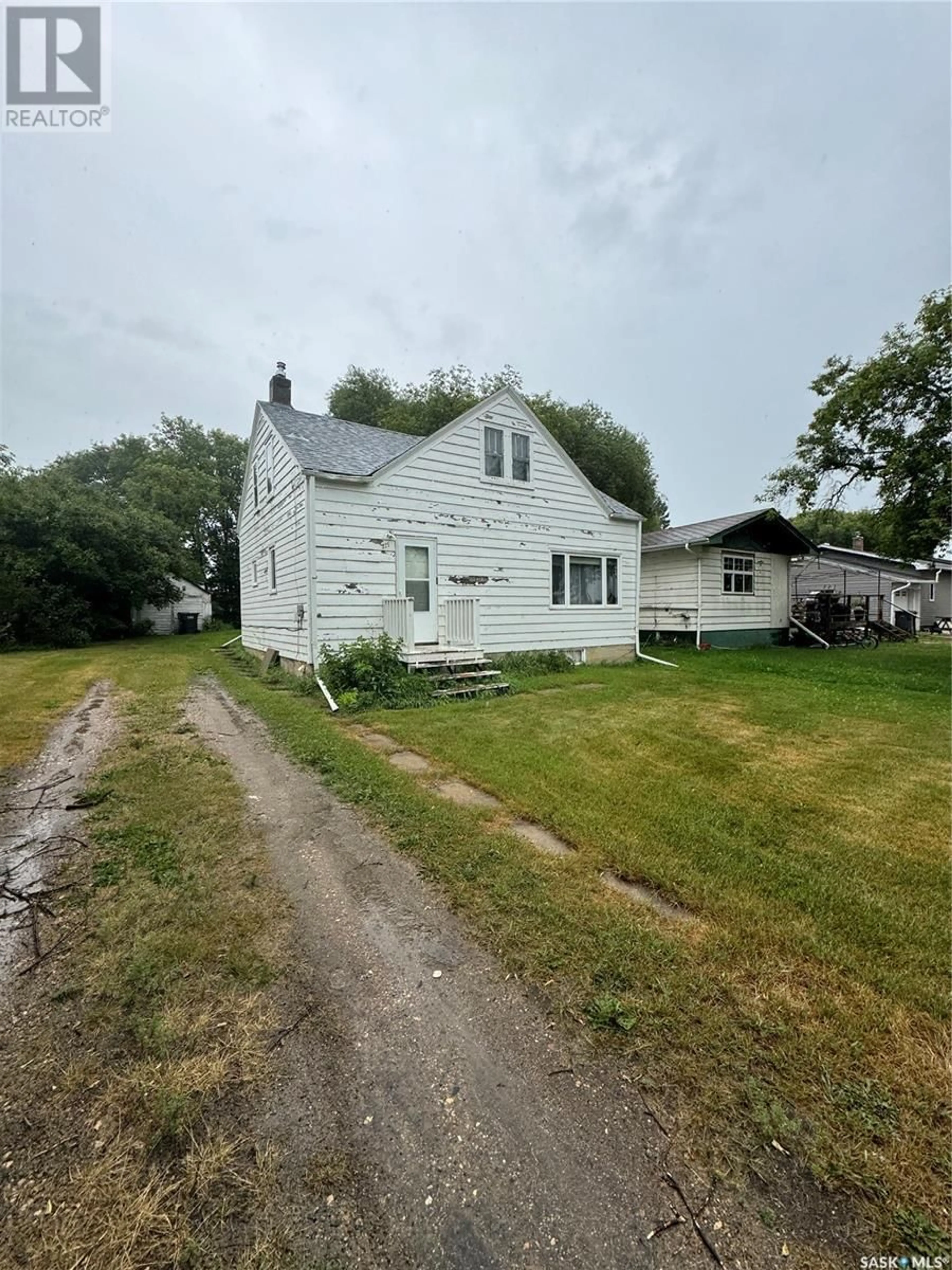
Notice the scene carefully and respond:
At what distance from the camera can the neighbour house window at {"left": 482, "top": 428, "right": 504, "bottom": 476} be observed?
11.1 m

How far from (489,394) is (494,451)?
17.5m

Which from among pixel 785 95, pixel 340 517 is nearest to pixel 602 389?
pixel 785 95

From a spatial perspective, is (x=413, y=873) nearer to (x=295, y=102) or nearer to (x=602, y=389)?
(x=295, y=102)

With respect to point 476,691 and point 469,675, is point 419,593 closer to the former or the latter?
point 469,675

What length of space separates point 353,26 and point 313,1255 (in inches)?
582

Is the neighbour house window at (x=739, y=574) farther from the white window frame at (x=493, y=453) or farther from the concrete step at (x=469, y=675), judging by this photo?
the concrete step at (x=469, y=675)

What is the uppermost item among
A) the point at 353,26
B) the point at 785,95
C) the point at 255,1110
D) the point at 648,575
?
the point at 353,26

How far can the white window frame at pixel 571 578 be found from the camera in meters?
12.2

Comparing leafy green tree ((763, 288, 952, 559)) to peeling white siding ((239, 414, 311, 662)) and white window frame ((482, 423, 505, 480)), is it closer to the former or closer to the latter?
white window frame ((482, 423, 505, 480))

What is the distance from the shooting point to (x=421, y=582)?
403 inches

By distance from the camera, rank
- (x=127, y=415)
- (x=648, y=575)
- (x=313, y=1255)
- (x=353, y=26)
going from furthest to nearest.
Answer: (x=127, y=415) → (x=648, y=575) → (x=353, y=26) → (x=313, y=1255)

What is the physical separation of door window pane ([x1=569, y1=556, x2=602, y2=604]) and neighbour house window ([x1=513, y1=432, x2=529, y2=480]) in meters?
2.43

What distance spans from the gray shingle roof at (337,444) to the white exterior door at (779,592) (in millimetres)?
7491

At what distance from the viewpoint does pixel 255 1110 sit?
1.64 meters
